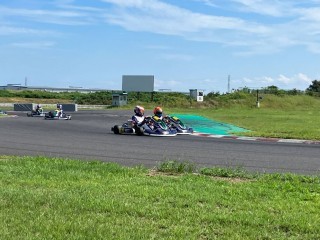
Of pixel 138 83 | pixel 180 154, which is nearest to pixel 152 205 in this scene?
pixel 180 154

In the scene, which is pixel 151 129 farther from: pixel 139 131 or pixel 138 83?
pixel 138 83

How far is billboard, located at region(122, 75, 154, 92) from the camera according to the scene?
72.6 metres

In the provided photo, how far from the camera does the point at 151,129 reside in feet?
67.5

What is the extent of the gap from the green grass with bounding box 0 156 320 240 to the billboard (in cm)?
6460

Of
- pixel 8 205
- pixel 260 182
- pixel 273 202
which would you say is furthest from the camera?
pixel 260 182

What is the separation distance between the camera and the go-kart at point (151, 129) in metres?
20.4

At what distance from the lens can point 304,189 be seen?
6891 millimetres

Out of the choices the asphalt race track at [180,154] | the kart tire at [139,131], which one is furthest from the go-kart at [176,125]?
the asphalt race track at [180,154]

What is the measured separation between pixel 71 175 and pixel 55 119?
2640 centimetres

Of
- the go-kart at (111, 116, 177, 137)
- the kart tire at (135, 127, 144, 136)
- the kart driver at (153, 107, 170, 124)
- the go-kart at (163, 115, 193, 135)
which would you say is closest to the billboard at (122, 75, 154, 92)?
the go-kart at (163, 115, 193, 135)

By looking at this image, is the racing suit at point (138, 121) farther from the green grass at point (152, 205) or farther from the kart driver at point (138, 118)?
the green grass at point (152, 205)

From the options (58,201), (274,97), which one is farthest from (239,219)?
(274,97)

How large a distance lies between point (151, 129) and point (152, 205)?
49.1ft

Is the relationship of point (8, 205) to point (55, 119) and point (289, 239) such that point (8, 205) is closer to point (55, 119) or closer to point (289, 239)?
point (289, 239)
